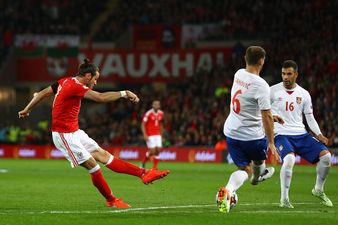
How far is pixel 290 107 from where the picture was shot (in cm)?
1434

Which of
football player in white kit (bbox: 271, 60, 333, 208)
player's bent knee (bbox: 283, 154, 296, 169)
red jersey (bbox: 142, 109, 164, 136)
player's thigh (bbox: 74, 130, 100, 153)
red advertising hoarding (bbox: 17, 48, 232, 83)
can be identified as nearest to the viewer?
player's thigh (bbox: 74, 130, 100, 153)

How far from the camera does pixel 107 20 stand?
46.8 metres

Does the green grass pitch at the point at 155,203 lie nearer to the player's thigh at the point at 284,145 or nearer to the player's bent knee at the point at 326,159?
the player's bent knee at the point at 326,159

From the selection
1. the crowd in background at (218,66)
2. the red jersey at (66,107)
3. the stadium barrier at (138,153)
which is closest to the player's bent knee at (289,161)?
the red jersey at (66,107)

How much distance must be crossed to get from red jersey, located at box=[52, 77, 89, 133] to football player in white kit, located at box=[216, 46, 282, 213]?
8.27ft

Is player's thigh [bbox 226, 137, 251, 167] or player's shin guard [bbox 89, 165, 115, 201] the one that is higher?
player's thigh [bbox 226, 137, 251, 167]

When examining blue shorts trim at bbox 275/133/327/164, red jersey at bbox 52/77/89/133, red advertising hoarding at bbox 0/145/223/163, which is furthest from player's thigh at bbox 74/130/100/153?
red advertising hoarding at bbox 0/145/223/163

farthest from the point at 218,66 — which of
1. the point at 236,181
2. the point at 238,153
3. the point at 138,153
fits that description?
the point at 236,181

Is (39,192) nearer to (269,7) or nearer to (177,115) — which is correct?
(177,115)

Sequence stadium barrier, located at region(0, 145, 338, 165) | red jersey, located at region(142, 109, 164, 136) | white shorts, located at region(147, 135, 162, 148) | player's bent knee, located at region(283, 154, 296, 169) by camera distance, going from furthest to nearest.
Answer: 1. stadium barrier, located at region(0, 145, 338, 165)
2. red jersey, located at region(142, 109, 164, 136)
3. white shorts, located at region(147, 135, 162, 148)
4. player's bent knee, located at region(283, 154, 296, 169)

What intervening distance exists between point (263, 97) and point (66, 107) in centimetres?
325

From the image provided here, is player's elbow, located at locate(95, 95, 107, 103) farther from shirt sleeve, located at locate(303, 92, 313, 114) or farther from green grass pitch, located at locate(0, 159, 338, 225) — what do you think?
shirt sleeve, located at locate(303, 92, 313, 114)

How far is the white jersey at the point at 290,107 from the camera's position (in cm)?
1434

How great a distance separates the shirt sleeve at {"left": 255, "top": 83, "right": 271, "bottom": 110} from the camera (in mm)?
11531
